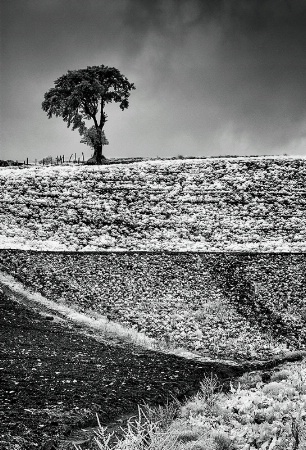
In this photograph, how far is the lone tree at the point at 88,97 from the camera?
45.8m

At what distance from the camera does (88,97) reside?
4784 centimetres

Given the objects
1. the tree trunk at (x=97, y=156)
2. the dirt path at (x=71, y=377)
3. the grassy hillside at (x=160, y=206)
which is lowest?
the dirt path at (x=71, y=377)

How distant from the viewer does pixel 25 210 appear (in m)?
29.5

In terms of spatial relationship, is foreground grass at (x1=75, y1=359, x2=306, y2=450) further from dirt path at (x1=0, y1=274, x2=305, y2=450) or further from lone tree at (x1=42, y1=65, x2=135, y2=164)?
lone tree at (x1=42, y1=65, x2=135, y2=164)

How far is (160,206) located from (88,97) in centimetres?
2286

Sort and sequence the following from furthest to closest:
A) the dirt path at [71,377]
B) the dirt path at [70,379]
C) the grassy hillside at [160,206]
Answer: the grassy hillside at [160,206], the dirt path at [70,379], the dirt path at [71,377]

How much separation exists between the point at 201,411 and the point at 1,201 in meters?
25.0

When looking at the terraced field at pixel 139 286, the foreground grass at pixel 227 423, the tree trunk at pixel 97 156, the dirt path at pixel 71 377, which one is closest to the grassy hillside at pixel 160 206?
the terraced field at pixel 139 286

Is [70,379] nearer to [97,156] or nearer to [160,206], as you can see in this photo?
[160,206]

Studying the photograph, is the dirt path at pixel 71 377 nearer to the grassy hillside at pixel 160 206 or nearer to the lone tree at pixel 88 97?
the grassy hillside at pixel 160 206

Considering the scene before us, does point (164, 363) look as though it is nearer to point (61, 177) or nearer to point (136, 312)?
point (136, 312)

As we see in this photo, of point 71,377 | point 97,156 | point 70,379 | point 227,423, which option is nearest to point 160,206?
point 97,156

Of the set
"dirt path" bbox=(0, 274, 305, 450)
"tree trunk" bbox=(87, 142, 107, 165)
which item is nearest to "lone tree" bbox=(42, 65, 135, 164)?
"tree trunk" bbox=(87, 142, 107, 165)

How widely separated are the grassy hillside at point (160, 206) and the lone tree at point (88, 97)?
953 cm
